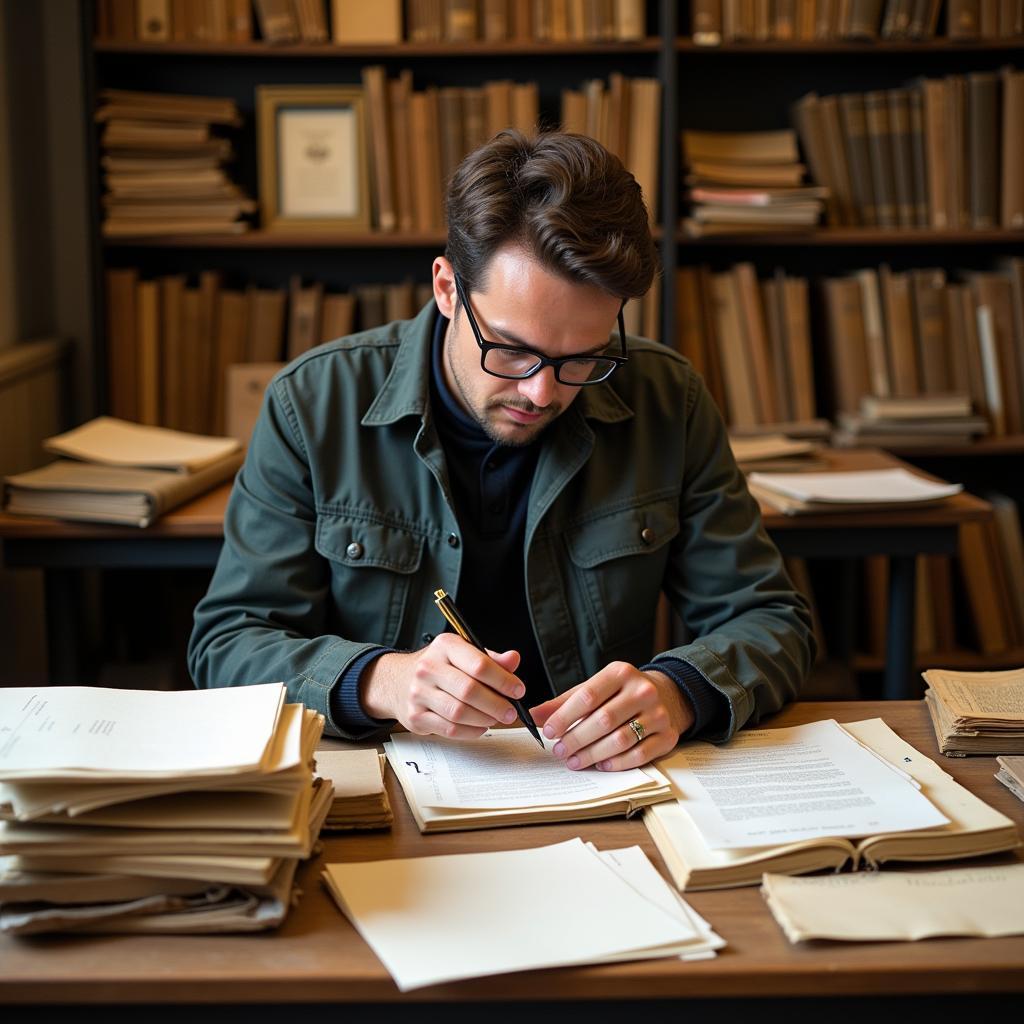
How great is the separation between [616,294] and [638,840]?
2.09 feet

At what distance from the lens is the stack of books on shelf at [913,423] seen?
3.18 meters

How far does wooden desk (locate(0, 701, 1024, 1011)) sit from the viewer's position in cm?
90

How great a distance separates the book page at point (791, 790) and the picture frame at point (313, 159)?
2.23 meters

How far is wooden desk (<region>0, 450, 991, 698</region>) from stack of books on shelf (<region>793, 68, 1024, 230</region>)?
103cm

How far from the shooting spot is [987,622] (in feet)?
11.1

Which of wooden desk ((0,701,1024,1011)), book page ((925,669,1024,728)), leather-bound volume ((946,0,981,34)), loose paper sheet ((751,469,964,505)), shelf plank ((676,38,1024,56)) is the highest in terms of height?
leather-bound volume ((946,0,981,34))

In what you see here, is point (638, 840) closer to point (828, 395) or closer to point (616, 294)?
point (616, 294)

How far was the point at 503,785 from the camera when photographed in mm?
1195

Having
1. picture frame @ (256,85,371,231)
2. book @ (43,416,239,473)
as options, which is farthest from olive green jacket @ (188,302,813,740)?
picture frame @ (256,85,371,231)

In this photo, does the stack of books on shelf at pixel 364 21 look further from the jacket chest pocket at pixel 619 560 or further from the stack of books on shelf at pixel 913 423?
the jacket chest pocket at pixel 619 560

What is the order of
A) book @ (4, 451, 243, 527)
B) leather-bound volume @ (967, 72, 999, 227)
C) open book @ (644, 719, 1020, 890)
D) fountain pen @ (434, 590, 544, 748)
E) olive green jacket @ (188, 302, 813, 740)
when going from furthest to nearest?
leather-bound volume @ (967, 72, 999, 227) → book @ (4, 451, 243, 527) → olive green jacket @ (188, 302, 813, 740) → fountain pen @ (434, 590, 544, 748) → open book @ (644, 719, 1020, 890)

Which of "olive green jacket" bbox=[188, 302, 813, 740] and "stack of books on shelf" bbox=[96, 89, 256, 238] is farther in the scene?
"stack of books on shelf" bbox=[96, 89, 256, 238]

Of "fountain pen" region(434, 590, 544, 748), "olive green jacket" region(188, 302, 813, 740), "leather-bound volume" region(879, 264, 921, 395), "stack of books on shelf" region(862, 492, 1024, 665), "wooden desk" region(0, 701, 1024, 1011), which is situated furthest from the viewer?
"stack of books on shelf" region(862, 492, 1024, 665)

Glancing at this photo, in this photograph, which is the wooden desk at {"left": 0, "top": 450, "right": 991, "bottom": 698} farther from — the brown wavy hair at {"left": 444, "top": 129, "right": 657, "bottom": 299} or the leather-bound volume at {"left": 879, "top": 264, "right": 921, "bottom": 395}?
the brown wavy hair at {"left": 444, "top": 129, "right": 657, "bottom": 299}
